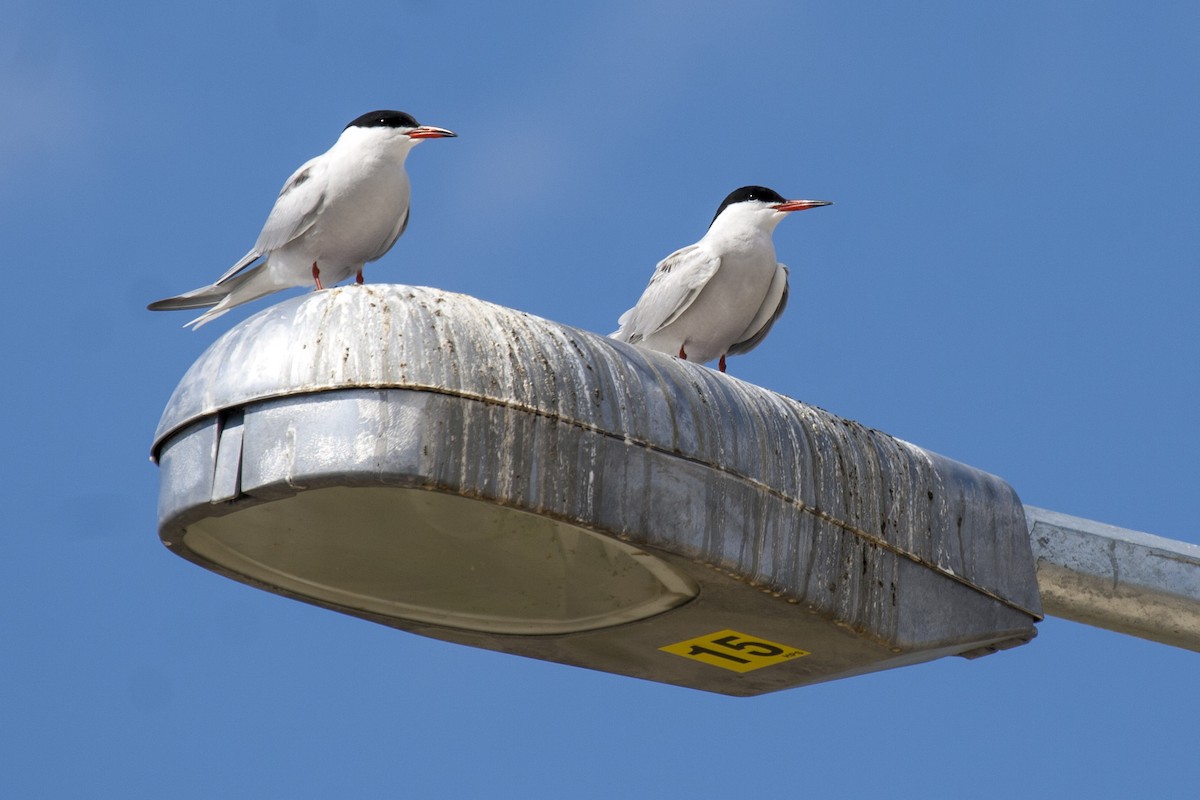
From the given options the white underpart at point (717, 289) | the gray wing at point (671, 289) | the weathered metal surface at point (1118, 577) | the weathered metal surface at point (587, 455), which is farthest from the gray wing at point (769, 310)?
the weathered metal surface at point (587, 455)

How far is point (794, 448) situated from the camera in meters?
3.14

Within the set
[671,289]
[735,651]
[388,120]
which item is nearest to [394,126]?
[388,120]

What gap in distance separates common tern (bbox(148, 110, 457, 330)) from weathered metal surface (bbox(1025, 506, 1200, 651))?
3856 mm

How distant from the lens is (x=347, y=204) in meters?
6.87

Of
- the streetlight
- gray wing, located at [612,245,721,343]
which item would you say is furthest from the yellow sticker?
gray wing, located at [612,245,721,343]

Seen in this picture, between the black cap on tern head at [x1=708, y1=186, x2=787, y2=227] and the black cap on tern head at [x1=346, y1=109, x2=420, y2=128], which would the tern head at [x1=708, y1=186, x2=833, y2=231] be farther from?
the black cap on tern head at [x1=346, y1=109, x2=420, y2=128]

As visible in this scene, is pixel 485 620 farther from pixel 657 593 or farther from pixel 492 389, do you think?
pixel 492 389

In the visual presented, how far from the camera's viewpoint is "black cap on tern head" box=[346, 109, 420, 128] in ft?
22.9

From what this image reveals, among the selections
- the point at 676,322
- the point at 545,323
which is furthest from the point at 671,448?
the point at 676,322

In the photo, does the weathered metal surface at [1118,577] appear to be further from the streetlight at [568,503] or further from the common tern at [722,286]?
the common tern at [722,286]

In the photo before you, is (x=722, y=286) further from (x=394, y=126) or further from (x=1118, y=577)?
(x=1118, y=577)

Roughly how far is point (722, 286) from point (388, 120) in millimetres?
1597

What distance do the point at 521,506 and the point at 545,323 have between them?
334 millimetres

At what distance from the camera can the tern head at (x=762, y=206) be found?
7.69 m
